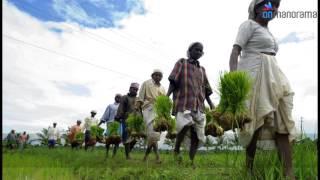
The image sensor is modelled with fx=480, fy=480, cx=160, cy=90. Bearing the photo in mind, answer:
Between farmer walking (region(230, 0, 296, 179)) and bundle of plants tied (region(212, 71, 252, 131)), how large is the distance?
14.2 inches

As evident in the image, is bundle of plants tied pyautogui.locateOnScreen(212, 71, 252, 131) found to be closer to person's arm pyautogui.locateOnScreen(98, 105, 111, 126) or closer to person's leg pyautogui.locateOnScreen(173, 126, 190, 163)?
person's leg pyautogui.locateOnScreen(173, 126, 190, 163)

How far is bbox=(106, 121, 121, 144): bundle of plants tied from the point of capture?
962cm

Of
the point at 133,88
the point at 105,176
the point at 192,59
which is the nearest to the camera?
the point at 105,176

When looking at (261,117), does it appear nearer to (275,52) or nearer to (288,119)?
(288,119)

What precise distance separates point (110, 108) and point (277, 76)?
748cm

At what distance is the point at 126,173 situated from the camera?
556cm

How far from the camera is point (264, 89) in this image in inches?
160

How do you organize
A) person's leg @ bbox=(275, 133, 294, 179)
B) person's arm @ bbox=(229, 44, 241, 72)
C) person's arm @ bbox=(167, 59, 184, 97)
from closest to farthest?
person's leg @ bbox=(275, 133, 294, 179) < person's arm @ bbox=(229, 44, 241, 72) < person's arm @ bbox=(167, 59, 184, 97)

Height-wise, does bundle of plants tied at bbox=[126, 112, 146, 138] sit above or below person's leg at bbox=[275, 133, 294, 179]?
above

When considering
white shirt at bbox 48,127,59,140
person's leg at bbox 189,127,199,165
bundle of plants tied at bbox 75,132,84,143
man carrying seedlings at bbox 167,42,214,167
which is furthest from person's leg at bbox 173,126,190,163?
A: white shirt at bbox 48,127,59,140

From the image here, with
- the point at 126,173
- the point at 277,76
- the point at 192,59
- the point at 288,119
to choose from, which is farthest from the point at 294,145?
the point at 192,59

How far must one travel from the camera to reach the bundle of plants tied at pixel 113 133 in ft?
31.6

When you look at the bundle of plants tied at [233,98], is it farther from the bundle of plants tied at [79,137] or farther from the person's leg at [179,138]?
the bundle of plants tied at [79,137]

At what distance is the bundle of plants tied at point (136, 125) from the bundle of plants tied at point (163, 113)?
2.07 meters
